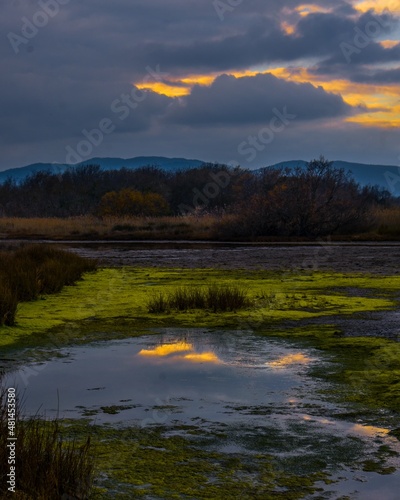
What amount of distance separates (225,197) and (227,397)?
59486mm

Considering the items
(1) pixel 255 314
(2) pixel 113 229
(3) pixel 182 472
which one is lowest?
(3) pixel 182 472

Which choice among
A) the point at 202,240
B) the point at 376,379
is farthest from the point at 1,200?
the point at 376,379

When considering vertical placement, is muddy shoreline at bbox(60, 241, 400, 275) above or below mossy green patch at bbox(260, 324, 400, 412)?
above

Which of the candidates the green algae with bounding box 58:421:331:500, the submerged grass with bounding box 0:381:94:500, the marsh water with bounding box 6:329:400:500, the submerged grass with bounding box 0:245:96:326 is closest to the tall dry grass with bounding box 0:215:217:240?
the submerged grass with bounding box 0:245:96:326

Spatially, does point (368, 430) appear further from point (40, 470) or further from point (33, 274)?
point (33, 274)

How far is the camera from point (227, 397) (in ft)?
25.4

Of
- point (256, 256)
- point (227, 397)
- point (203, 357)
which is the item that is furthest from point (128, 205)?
point (227, 397)

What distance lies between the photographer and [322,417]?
7023mm

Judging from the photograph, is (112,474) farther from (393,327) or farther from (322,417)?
(393,327)

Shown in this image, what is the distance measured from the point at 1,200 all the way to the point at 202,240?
4622 centimetres

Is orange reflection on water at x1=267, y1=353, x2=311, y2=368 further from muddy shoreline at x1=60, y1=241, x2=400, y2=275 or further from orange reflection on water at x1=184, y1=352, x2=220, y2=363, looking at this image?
muddy shoreline at x1=60, y1=241, x2=400, y2=275

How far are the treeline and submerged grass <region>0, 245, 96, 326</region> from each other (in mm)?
20137

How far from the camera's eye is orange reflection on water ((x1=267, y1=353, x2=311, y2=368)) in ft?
30.8

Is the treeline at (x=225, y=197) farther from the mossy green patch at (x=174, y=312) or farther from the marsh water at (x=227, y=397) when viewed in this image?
the marsh water at (x=227, y=397)
